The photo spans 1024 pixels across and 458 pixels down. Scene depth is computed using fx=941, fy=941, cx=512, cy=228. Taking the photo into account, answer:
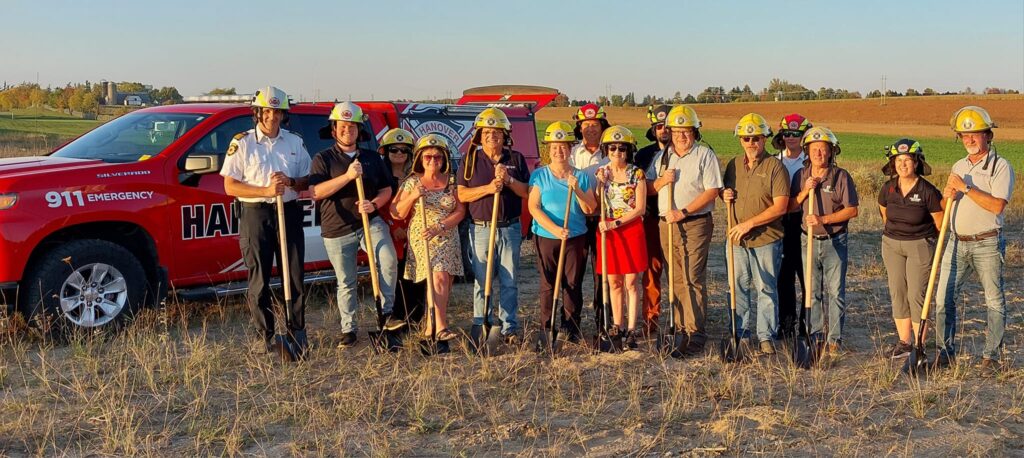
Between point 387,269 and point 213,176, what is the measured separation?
1601 millimetres

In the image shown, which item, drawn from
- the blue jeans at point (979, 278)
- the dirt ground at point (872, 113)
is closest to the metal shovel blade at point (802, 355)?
the blue jeans at point (979, 278)

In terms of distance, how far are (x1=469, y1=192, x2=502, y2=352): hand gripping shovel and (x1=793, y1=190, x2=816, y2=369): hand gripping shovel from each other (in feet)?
6.79

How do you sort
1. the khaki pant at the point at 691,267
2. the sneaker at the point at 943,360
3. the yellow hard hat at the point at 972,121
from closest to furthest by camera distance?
the yellow hard hat at the point at 972,121, the sneaker at the point at 943,360, the khaki pant at the point at 691,267

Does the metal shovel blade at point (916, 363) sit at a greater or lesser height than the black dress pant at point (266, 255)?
lesser

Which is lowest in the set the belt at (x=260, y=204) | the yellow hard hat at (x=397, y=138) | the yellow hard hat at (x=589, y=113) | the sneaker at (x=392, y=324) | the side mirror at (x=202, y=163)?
the sneaker at (x=392, y=324)

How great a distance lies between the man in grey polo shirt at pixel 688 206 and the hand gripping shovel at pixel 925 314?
136cm

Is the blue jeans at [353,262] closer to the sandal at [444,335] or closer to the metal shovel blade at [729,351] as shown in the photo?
the sandal at [444,335]

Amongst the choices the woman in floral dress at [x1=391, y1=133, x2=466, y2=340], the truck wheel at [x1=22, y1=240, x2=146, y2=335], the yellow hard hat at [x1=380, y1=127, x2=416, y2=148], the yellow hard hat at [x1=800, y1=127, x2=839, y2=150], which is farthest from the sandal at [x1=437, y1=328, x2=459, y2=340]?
the yellow hard hat at [x1=800, y1=127, x2=839, y2=150]

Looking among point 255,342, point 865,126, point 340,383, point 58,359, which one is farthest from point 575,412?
point 865,126

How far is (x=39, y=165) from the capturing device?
6.59 m

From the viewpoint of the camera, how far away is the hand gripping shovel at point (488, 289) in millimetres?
6297

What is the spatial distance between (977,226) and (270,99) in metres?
4.56

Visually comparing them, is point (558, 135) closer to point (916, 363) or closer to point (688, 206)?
point (688, 206)

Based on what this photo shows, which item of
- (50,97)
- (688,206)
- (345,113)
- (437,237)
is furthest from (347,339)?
(50,97)
